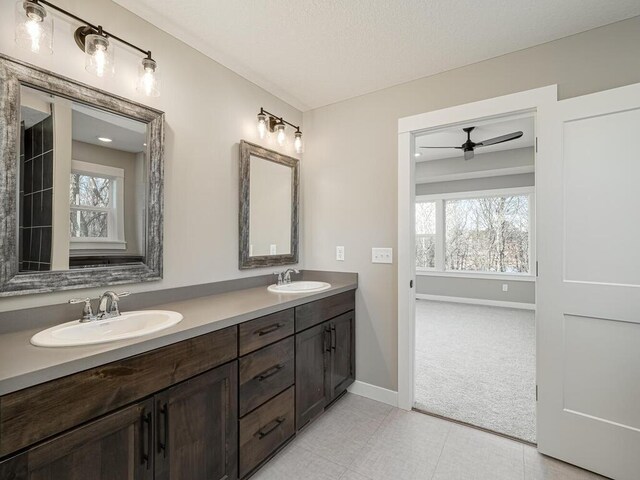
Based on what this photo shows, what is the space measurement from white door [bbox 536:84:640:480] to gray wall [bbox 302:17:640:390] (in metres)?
0.29

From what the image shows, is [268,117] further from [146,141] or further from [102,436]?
[102,436]

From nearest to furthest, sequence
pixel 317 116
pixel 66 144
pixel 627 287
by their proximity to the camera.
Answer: pixel 66 144
pixel 627 287
pixel 317 116

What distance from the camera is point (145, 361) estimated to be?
114 centimetres

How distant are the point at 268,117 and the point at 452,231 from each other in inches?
191

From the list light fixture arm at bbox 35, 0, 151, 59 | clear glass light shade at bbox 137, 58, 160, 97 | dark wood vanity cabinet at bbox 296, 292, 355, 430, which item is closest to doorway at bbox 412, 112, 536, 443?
dark wood vanity cabinet at bbox 296, 292, 355, 430

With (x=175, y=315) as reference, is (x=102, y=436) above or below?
below

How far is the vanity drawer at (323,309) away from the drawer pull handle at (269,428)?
511 mm

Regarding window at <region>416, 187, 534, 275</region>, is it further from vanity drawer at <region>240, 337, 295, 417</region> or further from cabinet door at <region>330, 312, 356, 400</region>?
vanity drawer at <region>240, 337, 295, 417</region>

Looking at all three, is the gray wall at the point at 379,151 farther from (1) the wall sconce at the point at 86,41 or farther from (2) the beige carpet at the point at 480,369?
(1) the wall sconce at the point at 86,41

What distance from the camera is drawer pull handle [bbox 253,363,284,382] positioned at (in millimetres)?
1628

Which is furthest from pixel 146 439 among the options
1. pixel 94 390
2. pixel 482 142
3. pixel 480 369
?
pixel 482 142

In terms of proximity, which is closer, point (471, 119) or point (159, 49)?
point (159, 49)

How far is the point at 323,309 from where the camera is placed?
2156 mm

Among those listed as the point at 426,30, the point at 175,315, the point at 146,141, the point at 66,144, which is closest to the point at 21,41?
the point at 66,144
